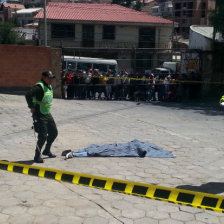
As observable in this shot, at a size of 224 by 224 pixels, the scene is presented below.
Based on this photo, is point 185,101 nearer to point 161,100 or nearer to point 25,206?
point 161,100

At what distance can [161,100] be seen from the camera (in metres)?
17.5

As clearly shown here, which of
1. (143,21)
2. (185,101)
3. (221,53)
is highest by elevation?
(143,21)

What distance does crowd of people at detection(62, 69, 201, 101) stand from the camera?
16922 mm

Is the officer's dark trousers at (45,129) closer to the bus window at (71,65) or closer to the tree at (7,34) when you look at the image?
the bus window at (71,65)

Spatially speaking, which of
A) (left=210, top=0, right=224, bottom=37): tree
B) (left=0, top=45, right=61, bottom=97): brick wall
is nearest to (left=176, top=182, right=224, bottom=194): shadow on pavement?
(left=0, top=45, right=61, bottom=97): brick wall

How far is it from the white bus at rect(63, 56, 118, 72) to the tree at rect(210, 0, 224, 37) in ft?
23.0

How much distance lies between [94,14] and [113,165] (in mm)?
30244

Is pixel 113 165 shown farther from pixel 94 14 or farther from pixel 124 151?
pixel 94 14

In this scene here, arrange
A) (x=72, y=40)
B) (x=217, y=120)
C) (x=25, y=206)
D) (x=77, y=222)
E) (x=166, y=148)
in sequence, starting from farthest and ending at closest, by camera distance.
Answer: (x=72, y=40) → (x=217, y=120) → (x=166, y=148) → (x=25, y=206) → (x=77, y=222)

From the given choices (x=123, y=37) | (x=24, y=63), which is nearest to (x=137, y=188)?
(x=24, y=63)

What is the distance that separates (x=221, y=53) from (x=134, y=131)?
1008cm

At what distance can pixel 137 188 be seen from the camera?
529 cm

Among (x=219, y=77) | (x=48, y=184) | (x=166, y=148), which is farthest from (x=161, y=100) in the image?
(x=48, y=184)

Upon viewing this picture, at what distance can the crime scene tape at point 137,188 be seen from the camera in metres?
4.88
